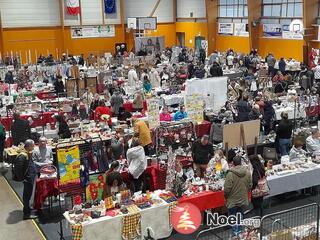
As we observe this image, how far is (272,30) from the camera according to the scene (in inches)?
1107

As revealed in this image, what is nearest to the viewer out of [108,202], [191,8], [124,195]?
[108,202]

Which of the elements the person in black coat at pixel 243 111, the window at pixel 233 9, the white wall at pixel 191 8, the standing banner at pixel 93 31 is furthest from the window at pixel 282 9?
the person in black coat at pixel 243 111

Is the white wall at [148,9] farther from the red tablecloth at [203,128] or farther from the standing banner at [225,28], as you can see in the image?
the red tablecloth at [203,128]

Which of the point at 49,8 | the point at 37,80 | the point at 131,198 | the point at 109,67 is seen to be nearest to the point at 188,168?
the point at 131,198

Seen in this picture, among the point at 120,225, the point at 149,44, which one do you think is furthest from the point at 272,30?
the point at 120,225

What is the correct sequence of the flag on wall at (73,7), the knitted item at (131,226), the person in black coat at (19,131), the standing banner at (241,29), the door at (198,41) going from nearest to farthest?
the knitted item at (131,226) < the person in black coat at (19,131) < the standing banner at (241,29) < the flag on wall at (73,7) < the door at (198,41)

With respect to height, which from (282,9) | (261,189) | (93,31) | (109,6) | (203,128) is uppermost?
(109,6)

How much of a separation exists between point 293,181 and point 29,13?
2588 cm

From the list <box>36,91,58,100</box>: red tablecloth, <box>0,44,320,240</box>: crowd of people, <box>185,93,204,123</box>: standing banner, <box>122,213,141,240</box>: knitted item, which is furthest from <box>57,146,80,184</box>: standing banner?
<box>36,91,58,100</box>: red tablecloth

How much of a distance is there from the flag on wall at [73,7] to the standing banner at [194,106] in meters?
21.0

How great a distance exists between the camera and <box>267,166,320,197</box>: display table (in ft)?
29.6

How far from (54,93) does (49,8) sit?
15.0m

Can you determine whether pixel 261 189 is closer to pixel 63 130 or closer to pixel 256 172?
pixel 256 172

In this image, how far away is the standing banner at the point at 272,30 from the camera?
90.4 ft
